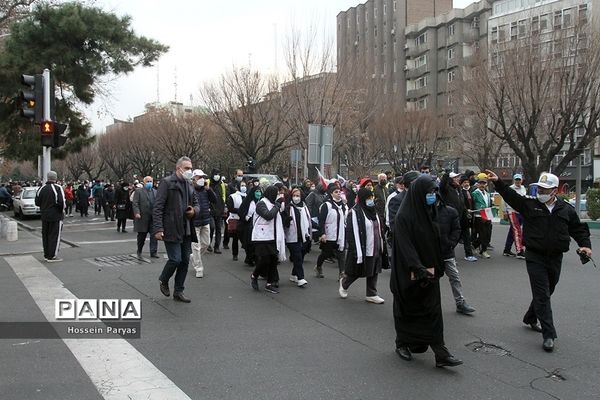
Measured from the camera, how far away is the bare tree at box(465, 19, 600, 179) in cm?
2077

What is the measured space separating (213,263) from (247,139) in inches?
928

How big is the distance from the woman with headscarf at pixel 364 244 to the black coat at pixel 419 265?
86.6 inches

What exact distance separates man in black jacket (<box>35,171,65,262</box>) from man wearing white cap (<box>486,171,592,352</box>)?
8.47 metres

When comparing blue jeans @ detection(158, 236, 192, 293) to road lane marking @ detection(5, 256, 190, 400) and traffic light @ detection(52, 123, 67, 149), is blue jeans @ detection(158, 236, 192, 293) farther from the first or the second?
traffic light @ detection(52, 123, 67, 149)

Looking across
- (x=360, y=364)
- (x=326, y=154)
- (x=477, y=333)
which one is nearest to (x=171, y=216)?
(x=360, y=364)

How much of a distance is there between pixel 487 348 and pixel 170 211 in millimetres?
4114

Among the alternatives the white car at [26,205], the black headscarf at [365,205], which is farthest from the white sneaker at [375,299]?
the white car at [26,205]

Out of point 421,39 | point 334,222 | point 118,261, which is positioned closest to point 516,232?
point 334,222

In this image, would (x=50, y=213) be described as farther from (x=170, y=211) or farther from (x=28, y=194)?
(x=28, y=194)

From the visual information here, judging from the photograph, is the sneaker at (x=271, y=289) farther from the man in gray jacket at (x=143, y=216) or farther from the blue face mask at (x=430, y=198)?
the man in gray jacket at (x=143, y=216)

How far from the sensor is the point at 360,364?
15.6 feet

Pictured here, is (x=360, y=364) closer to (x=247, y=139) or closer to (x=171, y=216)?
(x=171, y=216)

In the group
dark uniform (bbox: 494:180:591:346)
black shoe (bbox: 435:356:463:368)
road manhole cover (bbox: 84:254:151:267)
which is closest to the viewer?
black shoe (bbox: 435:356:463:368)

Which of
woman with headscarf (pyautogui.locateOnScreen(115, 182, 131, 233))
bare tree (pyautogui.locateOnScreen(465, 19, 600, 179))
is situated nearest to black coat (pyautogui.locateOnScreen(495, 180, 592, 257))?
woman with headscarf (pyautogui.locateOnScreen(115, 182, 131, 233))
